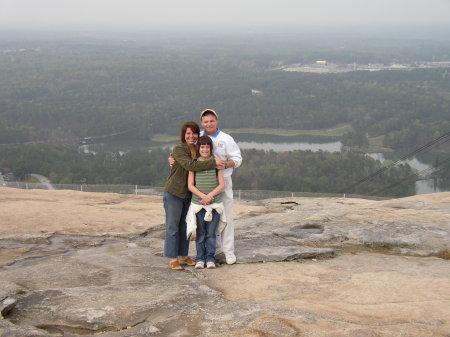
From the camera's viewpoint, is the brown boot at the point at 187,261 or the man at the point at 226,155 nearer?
the man at the point at 226,155

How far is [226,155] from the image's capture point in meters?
7.62

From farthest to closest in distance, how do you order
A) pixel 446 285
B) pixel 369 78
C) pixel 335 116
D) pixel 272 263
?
1. pixel 369 78
2. pixel 335 116
3. pixel 272 263
4. pixel 446 285

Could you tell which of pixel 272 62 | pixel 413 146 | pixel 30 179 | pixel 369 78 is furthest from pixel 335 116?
pixel 272 62

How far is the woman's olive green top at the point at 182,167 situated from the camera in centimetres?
740

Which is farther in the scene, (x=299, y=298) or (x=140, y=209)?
(x=140, y=209)

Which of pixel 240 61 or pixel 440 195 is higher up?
pixel 240 61

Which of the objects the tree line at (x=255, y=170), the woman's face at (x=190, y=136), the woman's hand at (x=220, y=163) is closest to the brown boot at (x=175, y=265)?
the woman's hand at (x=220, y=163)

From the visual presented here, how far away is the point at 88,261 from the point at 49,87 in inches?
5066

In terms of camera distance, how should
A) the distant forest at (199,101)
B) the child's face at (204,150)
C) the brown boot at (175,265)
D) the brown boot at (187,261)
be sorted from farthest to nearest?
the distant forest at (199,101), the brown boot at (187,261), the brown boot at (175,265), the child's face at (204,150)

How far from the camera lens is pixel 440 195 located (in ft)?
47.7

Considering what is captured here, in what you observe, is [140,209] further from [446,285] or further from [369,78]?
[369,78]

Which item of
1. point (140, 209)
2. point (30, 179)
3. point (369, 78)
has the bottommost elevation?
point (30, 179)

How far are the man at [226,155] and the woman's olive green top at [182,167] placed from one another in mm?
262

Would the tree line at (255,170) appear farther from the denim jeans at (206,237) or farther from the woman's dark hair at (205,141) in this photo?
the woman's dark hair at (205,141)
